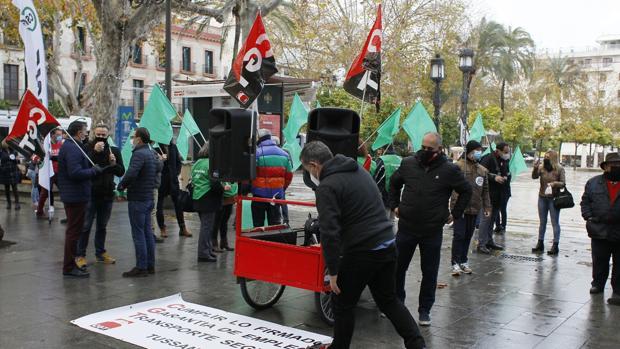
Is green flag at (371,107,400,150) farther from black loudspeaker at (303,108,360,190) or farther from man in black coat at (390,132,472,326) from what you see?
man in black coat at (390,132,472,326)

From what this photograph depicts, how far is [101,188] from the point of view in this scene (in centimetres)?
813

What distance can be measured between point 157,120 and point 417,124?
4.20m

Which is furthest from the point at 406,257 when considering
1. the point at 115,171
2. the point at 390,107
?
the point at 390,107

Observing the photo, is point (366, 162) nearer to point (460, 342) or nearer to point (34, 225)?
point (460, 342)

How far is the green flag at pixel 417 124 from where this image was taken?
9164 millimetres

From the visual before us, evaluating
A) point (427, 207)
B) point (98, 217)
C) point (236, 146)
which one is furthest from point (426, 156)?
point (98, 217)

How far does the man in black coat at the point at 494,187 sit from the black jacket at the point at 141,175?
519cm

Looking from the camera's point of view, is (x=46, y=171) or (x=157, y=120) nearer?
(x=46, y=171)

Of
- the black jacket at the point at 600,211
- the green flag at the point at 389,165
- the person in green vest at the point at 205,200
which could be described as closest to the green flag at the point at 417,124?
the green flag at the point at 389,165

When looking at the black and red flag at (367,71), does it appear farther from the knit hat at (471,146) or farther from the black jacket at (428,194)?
the black jacket at (428,194)

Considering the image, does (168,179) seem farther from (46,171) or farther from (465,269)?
(465,269)

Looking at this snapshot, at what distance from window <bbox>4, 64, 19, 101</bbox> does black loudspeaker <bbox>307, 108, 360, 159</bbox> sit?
4450 centimetres

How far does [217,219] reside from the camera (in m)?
9.41

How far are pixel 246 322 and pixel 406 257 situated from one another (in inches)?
Result: 64.3
